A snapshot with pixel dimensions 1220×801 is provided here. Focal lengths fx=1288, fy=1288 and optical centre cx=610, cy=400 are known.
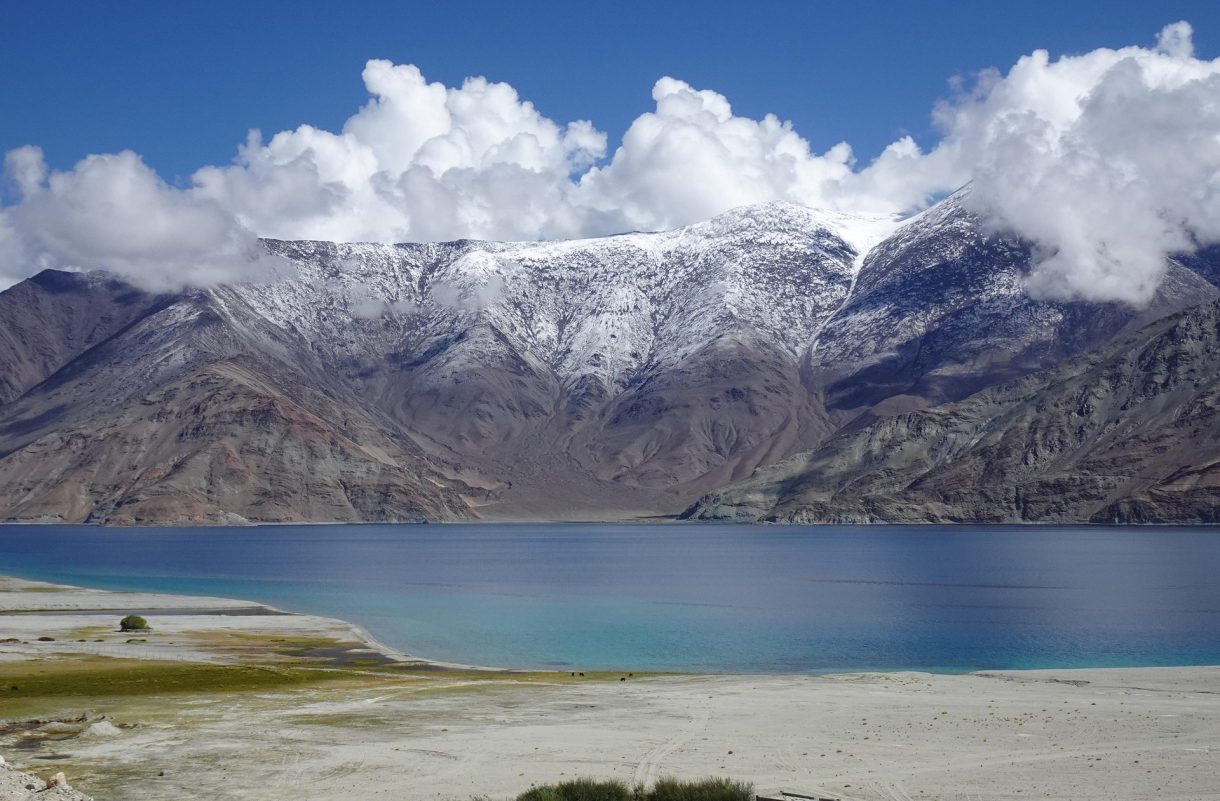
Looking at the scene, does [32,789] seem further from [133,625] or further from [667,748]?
[133,625]

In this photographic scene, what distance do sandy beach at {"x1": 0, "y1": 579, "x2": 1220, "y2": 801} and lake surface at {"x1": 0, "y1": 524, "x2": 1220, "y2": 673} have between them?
38.1 ft

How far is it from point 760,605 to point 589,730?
6966cm

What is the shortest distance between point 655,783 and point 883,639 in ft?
176

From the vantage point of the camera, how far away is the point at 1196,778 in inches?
1371

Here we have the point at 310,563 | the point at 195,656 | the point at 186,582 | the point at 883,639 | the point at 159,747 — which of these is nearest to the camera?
the point at 159,747

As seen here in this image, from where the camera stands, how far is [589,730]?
149 ft

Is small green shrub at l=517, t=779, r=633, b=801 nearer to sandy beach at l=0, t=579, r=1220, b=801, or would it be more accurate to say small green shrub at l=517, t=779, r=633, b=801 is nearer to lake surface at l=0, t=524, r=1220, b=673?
sandy beach at l=0, t=579, r=1220, b=801

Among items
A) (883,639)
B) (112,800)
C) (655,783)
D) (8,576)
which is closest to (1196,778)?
(655,783)

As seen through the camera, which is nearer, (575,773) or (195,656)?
(575,773)

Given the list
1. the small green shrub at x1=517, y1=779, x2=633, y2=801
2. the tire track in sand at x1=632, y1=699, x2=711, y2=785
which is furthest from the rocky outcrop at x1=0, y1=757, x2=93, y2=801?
the tire track in sand at x1=632, y1=699, x2=711, y2=785

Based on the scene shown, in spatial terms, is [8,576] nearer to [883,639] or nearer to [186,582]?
[186,582]

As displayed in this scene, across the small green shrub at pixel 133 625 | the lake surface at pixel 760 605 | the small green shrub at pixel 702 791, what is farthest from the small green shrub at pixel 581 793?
the small green shrub at pixel 133 625

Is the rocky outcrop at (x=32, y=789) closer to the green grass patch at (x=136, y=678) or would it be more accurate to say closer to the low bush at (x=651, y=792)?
the low bush at (x=651, y=792)

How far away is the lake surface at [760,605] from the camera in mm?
76812
